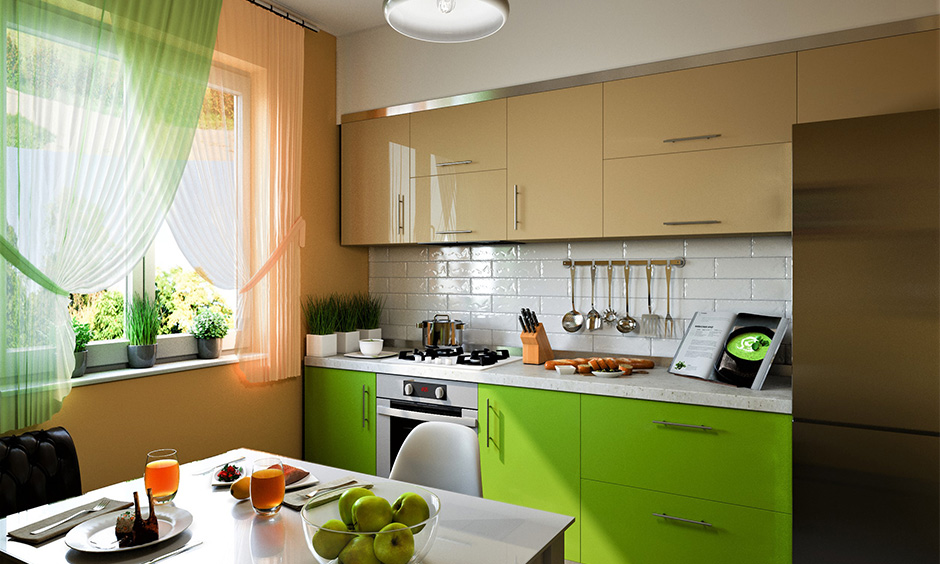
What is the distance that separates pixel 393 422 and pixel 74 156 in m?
1.89

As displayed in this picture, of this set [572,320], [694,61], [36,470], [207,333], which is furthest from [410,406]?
[694,61]

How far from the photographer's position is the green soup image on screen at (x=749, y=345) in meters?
2.58

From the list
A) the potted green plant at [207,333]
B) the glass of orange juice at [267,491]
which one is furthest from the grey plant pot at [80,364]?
the glass of orange juice at [267,491]

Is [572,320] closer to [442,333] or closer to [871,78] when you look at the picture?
[442,333]

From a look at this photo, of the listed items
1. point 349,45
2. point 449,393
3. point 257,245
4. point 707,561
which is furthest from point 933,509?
point 349,45

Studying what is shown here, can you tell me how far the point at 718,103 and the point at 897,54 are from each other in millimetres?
654

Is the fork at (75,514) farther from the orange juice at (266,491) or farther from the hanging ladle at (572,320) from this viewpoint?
the hanging ladle at (572,320)

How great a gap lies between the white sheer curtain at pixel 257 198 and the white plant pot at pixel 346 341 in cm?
24

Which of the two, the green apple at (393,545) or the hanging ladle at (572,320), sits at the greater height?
the hanging ladle at (572,320)

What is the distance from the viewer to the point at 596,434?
104 inches

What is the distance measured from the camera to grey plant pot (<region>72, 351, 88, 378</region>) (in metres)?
2.48

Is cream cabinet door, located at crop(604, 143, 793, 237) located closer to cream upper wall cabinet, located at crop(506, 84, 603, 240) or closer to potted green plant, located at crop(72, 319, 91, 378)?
cream upper wall cabinet, located at crop(506, 84, 603, 240)

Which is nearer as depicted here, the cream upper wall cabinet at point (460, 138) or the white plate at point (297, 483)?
the white plate at point (297, 483)

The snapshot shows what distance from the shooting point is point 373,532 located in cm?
109
